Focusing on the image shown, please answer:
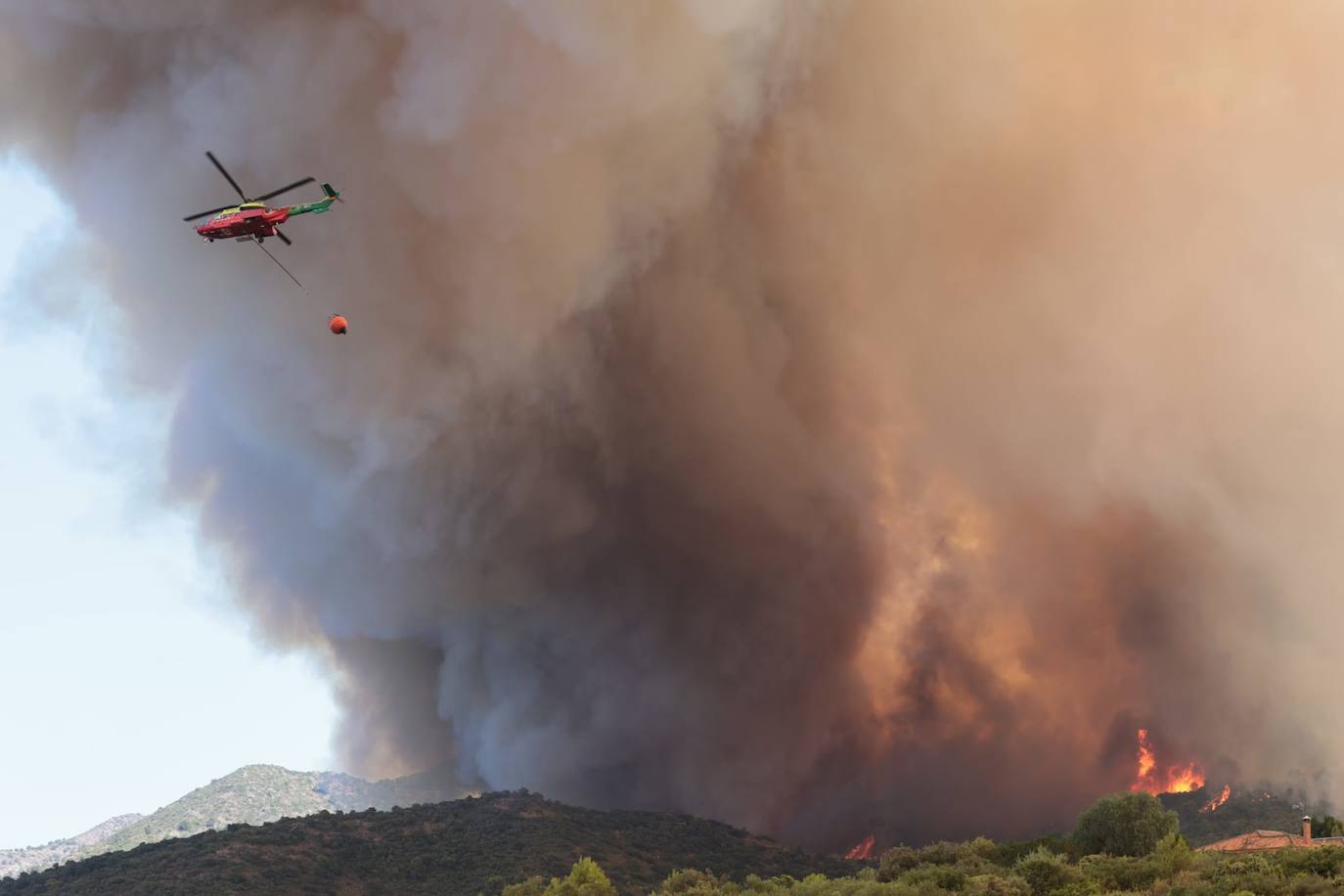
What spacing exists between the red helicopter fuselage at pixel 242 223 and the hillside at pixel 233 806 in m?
106

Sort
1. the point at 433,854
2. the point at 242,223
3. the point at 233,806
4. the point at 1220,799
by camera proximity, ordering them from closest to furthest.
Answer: the point at 242,223 < the point at 433,854 < the point at 1220,799 < the point at 233,806

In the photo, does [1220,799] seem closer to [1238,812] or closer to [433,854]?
[1238,812]

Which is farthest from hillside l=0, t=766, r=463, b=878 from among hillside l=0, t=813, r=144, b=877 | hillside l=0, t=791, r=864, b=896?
hillside l=0, t=791, r=864, b=896

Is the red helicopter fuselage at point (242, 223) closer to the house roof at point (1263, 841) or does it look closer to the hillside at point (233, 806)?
the house roof at point (1263, 841)

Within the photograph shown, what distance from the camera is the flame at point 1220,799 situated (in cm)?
10954

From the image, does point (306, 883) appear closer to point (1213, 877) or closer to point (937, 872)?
point (937, 872)

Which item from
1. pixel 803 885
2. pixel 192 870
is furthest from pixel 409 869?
pixel 803 885

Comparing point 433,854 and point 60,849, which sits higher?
point 60,849

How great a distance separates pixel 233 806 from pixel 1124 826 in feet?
477

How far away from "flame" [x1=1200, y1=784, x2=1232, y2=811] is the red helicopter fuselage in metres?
94.3

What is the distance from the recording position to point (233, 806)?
172750mm

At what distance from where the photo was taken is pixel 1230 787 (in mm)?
112000

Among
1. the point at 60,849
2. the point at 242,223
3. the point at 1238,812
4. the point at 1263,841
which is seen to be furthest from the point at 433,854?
the point at 60,849

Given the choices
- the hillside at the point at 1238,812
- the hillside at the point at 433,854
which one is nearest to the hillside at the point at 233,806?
the hillside at the point at 433,854
